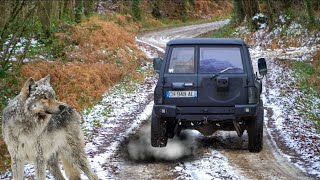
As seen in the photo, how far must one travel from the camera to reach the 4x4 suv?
Result: 927 cm

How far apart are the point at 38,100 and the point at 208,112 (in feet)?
12.7

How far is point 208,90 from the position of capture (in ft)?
30.5

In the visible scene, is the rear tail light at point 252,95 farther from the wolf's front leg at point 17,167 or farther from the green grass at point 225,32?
the green grass at point 225,32

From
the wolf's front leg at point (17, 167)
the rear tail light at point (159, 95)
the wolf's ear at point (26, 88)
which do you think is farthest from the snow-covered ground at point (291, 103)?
the wolf's ear at point (26, 88)

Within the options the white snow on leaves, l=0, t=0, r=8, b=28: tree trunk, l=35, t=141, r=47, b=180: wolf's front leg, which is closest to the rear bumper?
the white snow on leaves

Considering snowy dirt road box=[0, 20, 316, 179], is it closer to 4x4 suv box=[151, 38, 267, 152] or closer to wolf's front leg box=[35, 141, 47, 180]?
4x4 suv box=[151, 38, 267, 152]

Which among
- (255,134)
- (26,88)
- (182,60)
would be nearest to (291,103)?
(255,134)

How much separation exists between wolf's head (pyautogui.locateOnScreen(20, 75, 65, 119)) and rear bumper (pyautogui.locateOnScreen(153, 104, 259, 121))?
10.7ft

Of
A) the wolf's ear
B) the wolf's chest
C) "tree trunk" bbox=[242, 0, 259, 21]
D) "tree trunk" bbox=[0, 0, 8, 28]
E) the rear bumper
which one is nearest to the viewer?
the wolf's ear

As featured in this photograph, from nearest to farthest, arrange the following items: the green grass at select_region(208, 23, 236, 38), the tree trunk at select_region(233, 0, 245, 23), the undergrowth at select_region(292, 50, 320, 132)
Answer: the undergrowth at select_region(292, 50, 320, 132) → the green grass at select_region(208, 23, 236, 38) → the tree trunk at select_region(233, 0, 245, 23)

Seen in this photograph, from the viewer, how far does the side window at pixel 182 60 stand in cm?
963

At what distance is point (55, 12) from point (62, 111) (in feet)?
53.3

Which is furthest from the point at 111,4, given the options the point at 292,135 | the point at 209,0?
the point at 292,135

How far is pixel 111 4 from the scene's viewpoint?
45625 millimetres
